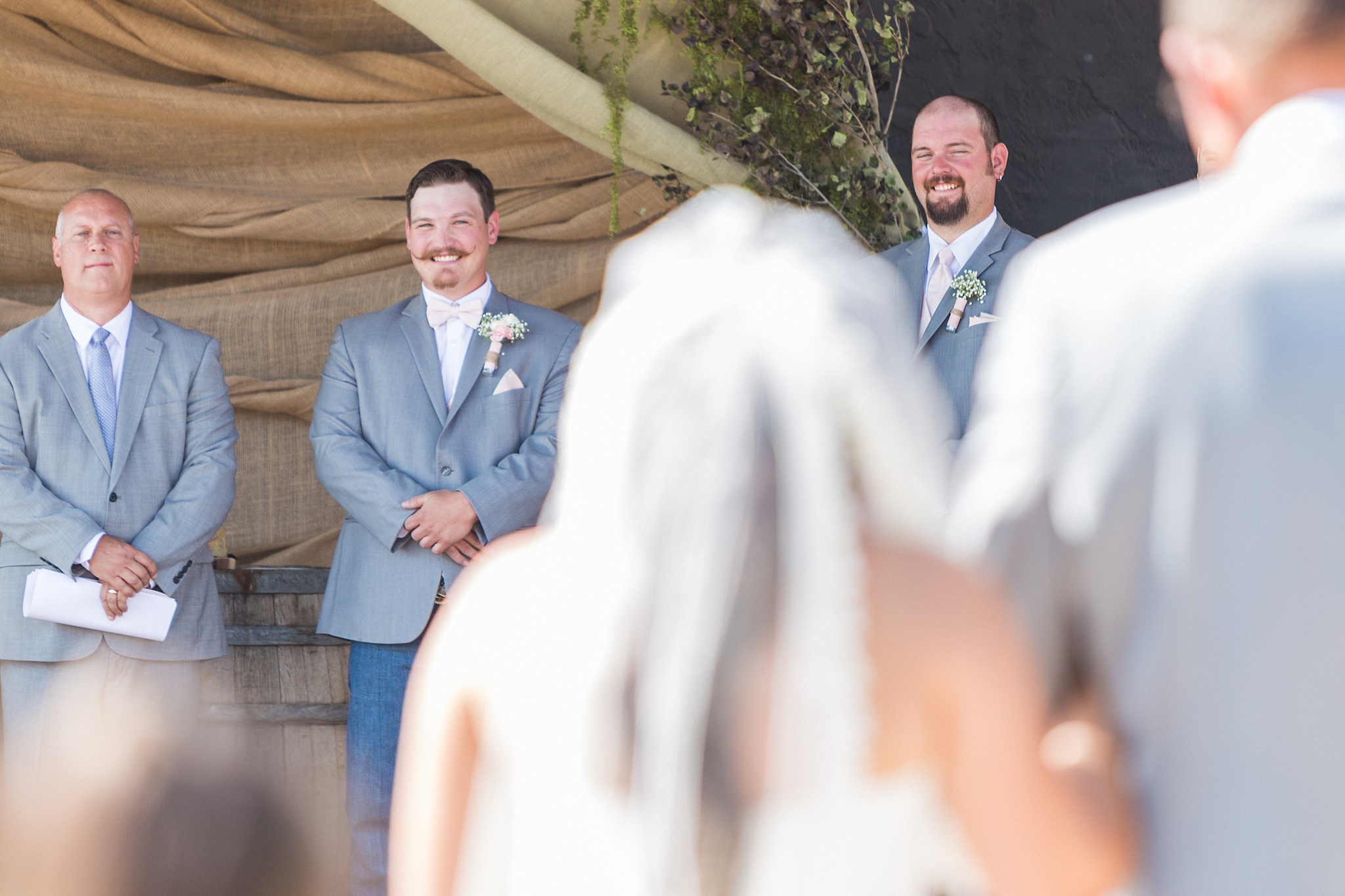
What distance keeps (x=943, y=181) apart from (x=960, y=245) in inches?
7.1

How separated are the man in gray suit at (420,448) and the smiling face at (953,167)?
3.40 feet

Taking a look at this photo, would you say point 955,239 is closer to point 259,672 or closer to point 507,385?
point 507,385

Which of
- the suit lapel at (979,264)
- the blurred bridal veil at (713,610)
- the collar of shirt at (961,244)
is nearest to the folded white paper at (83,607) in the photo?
the suit lapel at (979,264)

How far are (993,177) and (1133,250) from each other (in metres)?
2.80

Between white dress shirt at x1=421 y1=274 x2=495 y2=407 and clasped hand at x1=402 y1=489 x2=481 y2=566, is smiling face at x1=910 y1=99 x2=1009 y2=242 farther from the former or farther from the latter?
clasped hand at x1=402 y1=489 x2=481 y2=566

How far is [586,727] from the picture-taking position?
1.09 metres

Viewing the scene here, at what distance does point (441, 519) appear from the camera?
3.58 meters

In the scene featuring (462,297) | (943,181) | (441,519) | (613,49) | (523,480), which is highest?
(613,49)

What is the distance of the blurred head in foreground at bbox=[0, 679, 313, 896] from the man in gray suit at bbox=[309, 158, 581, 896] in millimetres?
2599

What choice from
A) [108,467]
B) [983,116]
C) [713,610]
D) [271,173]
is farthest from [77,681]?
[713,610]

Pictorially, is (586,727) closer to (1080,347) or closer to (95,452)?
(1080,347)

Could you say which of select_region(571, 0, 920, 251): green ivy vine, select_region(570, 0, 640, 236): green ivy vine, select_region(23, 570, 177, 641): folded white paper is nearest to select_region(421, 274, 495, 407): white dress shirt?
select_region(570, 0, 640, 236): green ivy vine

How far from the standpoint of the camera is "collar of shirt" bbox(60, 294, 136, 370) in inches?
148

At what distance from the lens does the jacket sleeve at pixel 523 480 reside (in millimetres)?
3596
